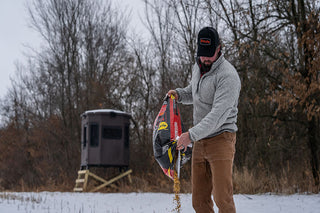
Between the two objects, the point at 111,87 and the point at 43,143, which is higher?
the point at 111,87

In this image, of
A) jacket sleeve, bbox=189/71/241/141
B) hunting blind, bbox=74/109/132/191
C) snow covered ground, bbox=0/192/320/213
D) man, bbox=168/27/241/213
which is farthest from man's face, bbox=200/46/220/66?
hunting blind, bbox=74/109/132/191

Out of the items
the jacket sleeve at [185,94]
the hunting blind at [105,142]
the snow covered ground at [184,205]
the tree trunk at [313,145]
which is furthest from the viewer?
the hunting blind at [105,142]

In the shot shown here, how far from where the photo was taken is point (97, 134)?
1371 cm

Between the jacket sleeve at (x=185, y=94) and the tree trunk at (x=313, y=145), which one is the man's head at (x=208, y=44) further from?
the tree trunk at (x=313, y=145)

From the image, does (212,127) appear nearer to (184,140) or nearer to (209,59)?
(184,140)

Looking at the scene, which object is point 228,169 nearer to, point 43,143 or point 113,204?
point 113,204

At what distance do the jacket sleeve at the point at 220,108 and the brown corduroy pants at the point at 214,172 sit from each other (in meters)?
0.15

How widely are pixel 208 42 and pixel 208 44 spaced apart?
2 cm

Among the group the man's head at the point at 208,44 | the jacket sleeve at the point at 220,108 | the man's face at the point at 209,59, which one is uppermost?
the man's head at the point at 208,44

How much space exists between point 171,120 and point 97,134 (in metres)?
10.0

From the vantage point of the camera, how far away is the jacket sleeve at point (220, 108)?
340 centimetres

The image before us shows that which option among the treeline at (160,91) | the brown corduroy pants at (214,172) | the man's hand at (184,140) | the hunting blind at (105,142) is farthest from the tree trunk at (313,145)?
the man's hand at (184,140)

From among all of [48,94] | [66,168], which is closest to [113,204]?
[66,168]

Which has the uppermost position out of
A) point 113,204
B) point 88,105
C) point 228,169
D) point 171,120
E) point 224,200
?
point 88,105
